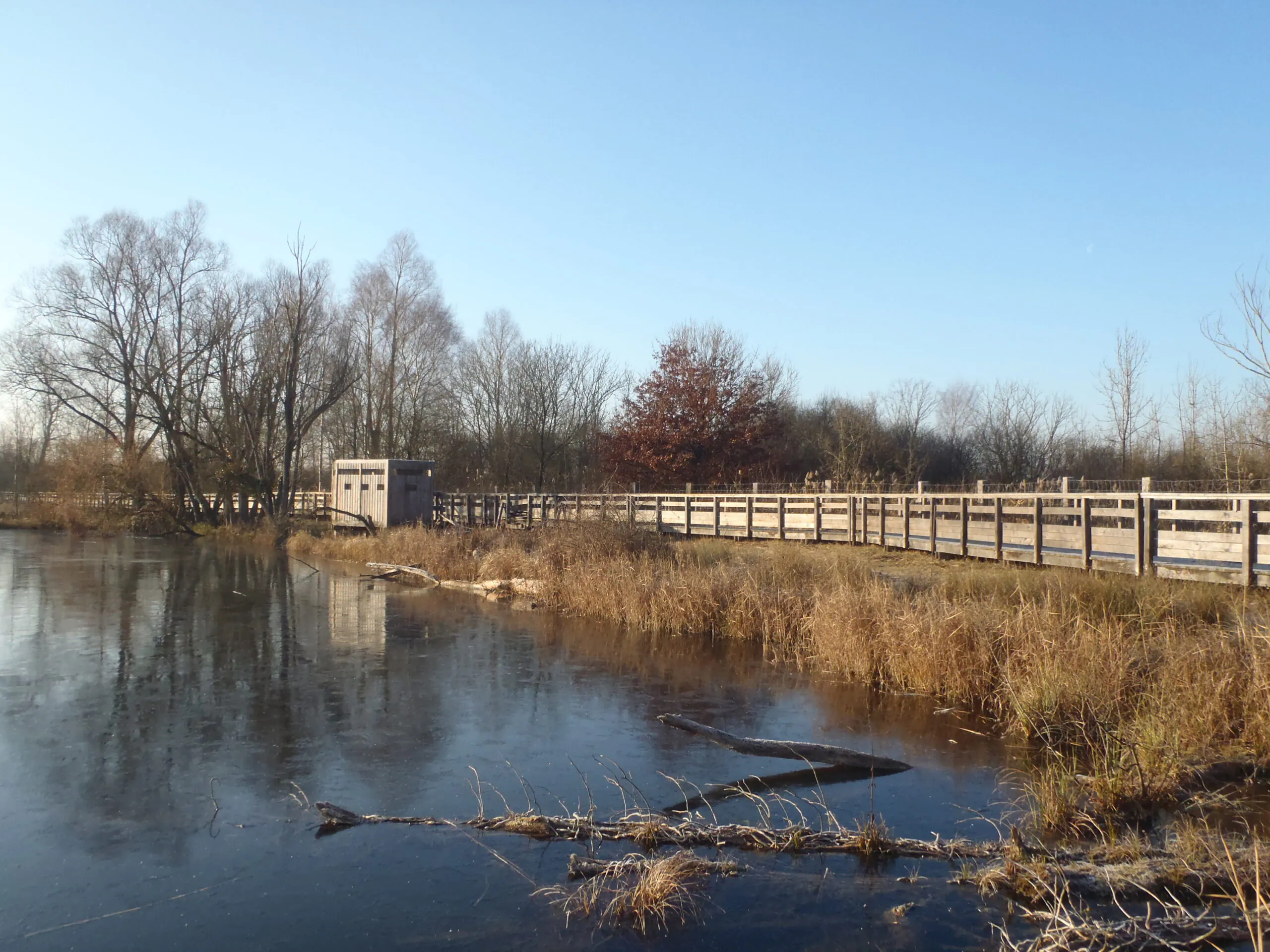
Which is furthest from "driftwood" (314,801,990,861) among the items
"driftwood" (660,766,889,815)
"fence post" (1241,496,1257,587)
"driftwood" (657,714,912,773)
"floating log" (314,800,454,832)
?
"fence post" (1241,496,1257,587)

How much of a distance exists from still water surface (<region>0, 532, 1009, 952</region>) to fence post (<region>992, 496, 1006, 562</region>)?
5429 mm

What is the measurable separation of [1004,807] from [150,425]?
3835 cm

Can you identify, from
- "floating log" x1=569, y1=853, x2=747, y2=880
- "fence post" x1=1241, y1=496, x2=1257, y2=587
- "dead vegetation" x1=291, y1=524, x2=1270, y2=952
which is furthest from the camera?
"fence post" x1=1241, y1=496, x2=1257, y2=587

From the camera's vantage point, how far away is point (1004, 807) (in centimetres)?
709

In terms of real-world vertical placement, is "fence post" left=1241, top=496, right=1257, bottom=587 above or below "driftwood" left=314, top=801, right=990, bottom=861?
above

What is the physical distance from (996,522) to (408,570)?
13.0 m

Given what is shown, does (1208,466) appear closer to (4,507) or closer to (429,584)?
(429,584)

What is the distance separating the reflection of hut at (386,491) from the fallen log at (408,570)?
600cm

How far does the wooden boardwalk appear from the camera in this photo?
39.8ft

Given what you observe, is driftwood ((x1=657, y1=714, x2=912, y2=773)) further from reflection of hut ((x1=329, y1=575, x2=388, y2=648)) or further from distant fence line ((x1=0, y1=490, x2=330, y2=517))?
distant fence line ((x1=0, y1=490, x2=330, y2=517))

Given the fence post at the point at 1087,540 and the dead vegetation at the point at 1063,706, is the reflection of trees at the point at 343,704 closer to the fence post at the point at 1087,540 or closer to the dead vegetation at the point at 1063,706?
the dead vegetation at the point at 1063,706

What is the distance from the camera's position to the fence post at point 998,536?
1631cm

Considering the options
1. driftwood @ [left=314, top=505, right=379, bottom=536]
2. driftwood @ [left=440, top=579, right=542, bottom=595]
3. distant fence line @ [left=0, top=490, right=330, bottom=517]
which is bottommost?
driftwood @ [left=440, top=579, right=542, bottom=595]

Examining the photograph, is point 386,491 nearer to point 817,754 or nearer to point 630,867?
point 817,754
